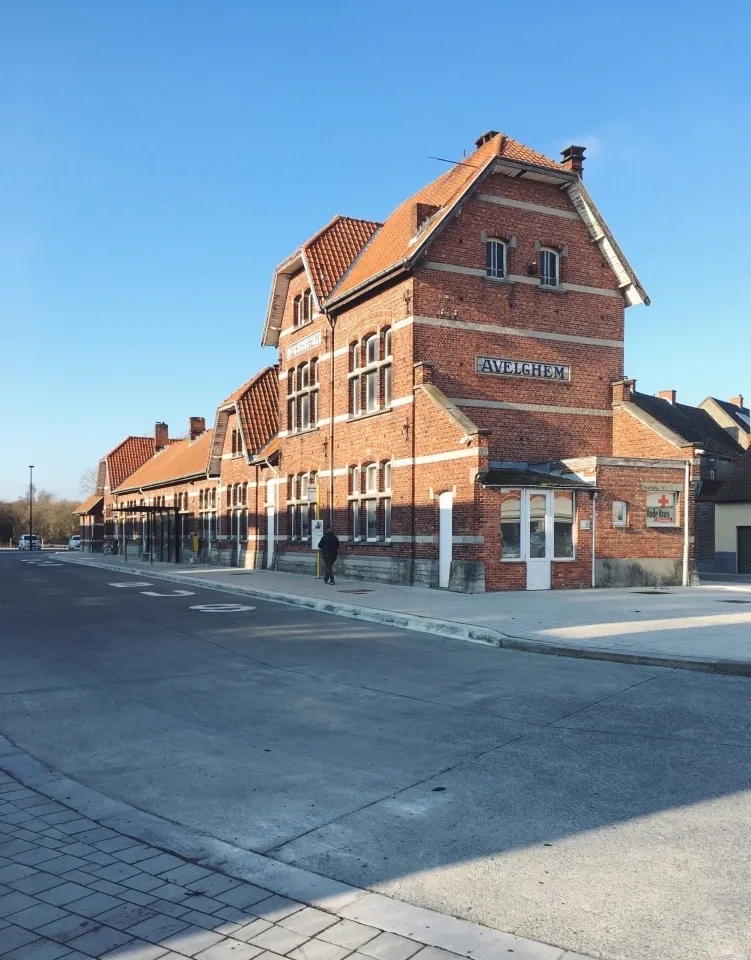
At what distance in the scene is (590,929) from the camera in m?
3.58

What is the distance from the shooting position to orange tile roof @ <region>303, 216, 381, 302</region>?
90.8 ft

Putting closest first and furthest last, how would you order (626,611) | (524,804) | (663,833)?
(663,833), (524,804), (626,611)

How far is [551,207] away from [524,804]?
72.5 feet

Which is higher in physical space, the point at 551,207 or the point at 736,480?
the point at 551,207

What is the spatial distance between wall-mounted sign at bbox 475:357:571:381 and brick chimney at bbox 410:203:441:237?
4316 mm

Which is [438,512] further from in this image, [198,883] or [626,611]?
[198,883]

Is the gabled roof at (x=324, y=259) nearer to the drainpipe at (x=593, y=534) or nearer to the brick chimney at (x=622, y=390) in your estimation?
the brick chimney at (x=622, y=390)

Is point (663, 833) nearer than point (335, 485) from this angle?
Yes

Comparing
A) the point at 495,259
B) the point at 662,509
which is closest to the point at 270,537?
the point at 495,259

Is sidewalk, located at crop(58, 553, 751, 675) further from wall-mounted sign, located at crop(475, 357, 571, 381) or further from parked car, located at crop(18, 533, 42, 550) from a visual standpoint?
parked car, located at crop(18, 533, 42, 550)

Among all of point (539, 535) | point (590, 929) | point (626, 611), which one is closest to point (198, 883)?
point (590, 929)

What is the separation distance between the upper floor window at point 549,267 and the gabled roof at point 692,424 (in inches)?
956

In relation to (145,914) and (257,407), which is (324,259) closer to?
(257,407)

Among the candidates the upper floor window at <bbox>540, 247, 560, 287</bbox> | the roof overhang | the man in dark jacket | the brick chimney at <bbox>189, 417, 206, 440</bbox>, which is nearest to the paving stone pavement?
the man in dark jacket
